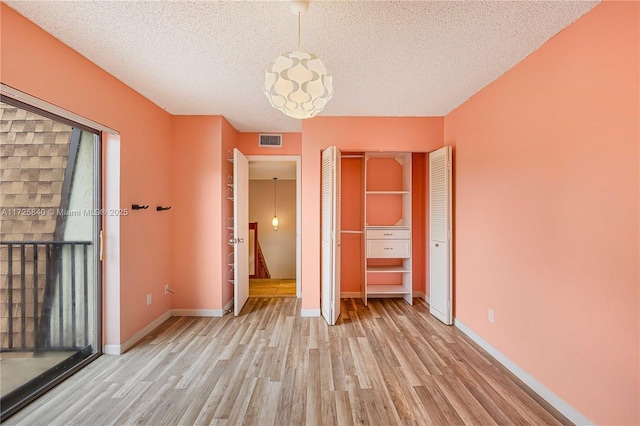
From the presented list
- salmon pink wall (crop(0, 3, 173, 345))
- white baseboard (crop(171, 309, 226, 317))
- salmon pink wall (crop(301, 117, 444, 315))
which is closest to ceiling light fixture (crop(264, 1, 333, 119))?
salmon pink wall (crop(0, 3, 173, 345))

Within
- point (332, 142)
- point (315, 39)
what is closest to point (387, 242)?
point (332, 142)

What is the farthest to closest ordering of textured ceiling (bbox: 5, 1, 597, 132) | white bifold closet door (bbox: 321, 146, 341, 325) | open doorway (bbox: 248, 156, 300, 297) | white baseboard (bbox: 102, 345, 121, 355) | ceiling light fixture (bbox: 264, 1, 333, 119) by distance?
open doorway (bbox: 248, 156, 300, 297)
white bifold closet door (bbox: 321, 146, 341, 325)
white baseboard (bbox: 102, 345, 121, 355)
textured ceiling (bbox: 5, 1, 597, 132)
ceiling light fixture (bbox: 264, 1, 333, 119)

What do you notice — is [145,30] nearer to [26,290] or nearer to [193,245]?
[26,290]

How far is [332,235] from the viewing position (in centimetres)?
305

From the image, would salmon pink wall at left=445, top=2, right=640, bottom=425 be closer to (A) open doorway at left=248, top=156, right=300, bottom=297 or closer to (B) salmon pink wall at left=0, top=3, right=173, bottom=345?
(B) salmon pink wall at left=0, top=3, right=173, bottom=345

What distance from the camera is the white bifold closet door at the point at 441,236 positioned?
3.07m

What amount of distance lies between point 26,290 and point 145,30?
212 centimetres

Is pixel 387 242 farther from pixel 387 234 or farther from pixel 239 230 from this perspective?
pixel 239 230

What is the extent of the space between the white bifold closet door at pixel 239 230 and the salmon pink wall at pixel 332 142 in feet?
2.77

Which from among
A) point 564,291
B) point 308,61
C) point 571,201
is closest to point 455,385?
point 564,291

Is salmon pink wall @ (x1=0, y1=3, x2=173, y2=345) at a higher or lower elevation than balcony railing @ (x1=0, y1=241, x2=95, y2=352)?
higher

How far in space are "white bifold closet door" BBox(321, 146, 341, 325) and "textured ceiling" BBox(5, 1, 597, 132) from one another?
0.80m

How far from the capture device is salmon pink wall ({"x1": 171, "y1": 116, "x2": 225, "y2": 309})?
333 centimetres

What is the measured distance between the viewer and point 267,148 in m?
4.05
